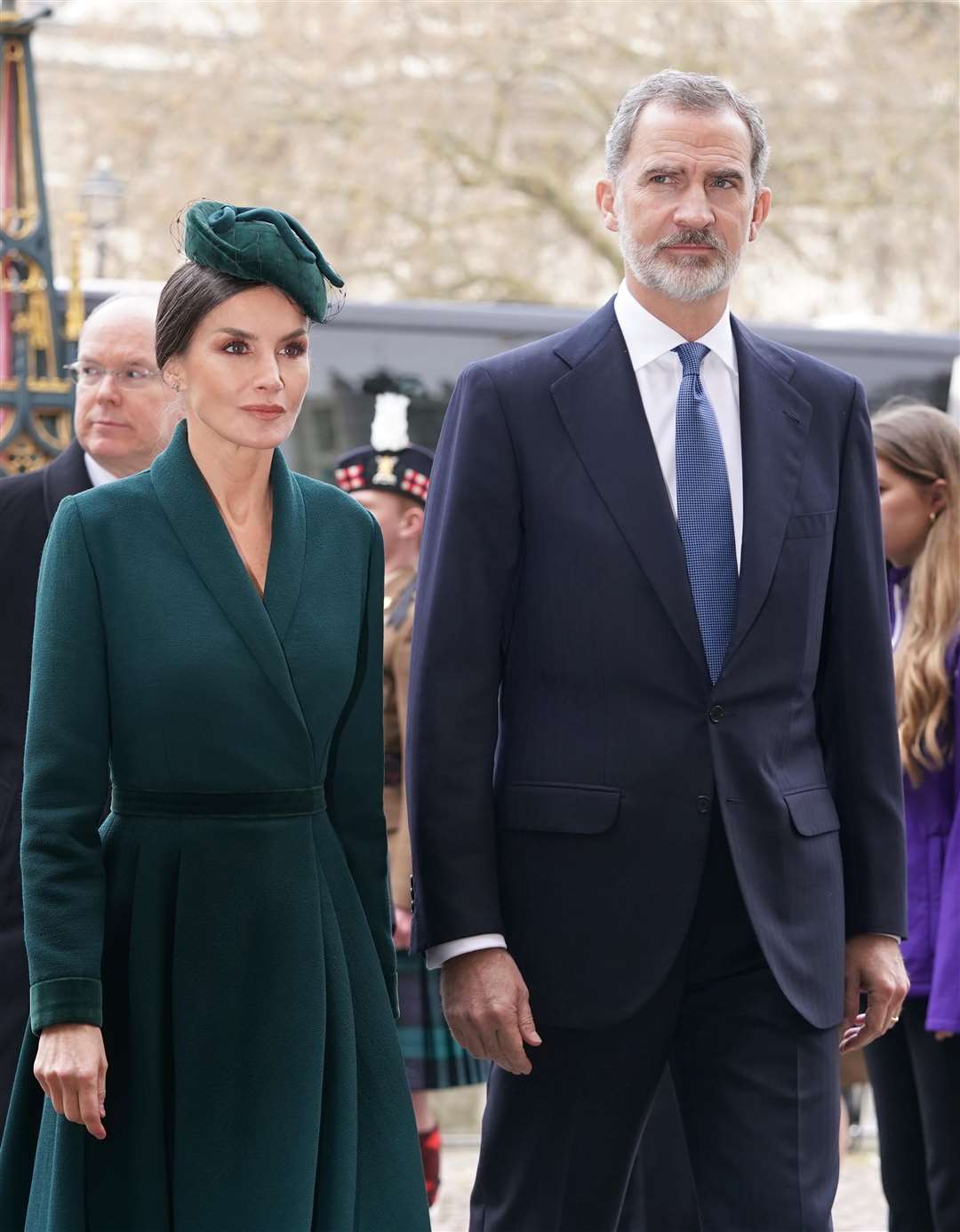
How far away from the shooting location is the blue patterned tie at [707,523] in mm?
3266

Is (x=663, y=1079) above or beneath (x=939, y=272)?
beneath

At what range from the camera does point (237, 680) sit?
287cm

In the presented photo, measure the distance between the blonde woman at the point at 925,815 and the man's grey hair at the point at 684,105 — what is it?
108 centimetres

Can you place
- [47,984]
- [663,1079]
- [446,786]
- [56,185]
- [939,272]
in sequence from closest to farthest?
[47,984]
[446,786]
[663,1079]
[939,272]
[56,185]

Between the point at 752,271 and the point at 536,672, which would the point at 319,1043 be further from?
the point at 752,271

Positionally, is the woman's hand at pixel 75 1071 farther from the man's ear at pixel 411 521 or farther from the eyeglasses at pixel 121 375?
the man's ear at pixel 411 521

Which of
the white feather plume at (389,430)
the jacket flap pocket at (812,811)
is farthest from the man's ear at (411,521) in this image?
the jacket flap pocket at (812,811)

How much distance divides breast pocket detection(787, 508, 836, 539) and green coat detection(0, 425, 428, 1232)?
2.65 feet

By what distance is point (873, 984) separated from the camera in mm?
3377

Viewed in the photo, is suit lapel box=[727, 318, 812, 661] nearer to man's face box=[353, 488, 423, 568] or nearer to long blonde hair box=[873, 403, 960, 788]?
long blonde hair box=[873, 403, 960, 788]

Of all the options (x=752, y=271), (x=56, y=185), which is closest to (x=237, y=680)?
(x=752, y=271)

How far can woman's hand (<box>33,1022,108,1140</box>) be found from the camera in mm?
2705

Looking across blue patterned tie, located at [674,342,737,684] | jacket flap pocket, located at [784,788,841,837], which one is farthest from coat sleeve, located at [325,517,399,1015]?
jacket flap pocket, located at [784,788,841,837]

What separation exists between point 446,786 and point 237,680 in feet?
1.62
